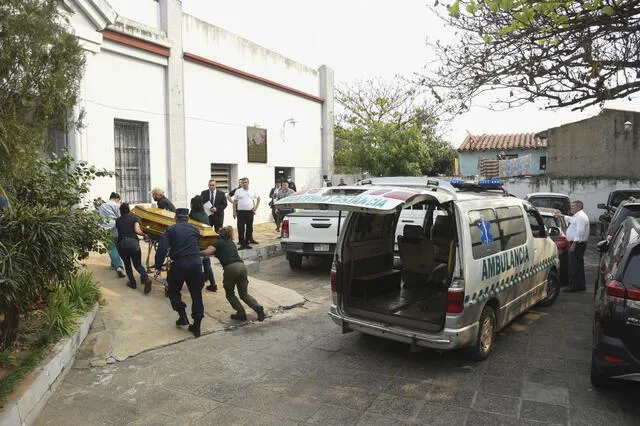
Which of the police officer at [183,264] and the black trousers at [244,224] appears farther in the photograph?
the black trousers at [244,224]

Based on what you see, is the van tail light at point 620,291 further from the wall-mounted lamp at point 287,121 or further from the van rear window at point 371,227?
the wall-mounted lamp at point 287,121

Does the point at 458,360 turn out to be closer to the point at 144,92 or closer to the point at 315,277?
the point at 315,277

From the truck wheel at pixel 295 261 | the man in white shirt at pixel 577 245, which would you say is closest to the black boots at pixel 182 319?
the truck wheel at pixel 295 261

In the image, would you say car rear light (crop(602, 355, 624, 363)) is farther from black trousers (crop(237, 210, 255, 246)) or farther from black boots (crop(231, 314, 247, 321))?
black trousers (crop(237, 210, 255, 246))

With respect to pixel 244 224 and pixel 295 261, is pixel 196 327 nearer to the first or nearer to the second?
pixel 295 261

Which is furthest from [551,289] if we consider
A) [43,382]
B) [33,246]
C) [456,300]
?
[33,246]

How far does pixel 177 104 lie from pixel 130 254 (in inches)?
258

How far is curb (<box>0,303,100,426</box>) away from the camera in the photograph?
382 centimetres

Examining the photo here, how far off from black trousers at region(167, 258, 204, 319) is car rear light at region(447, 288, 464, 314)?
3.09 m

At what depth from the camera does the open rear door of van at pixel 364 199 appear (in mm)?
4602

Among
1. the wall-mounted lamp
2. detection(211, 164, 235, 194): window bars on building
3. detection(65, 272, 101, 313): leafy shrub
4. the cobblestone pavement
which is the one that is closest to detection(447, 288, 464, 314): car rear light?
the cobblestone pavement

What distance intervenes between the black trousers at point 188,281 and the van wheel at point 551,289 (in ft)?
17.0

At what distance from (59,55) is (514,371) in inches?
243

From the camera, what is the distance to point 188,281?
20.8ft
